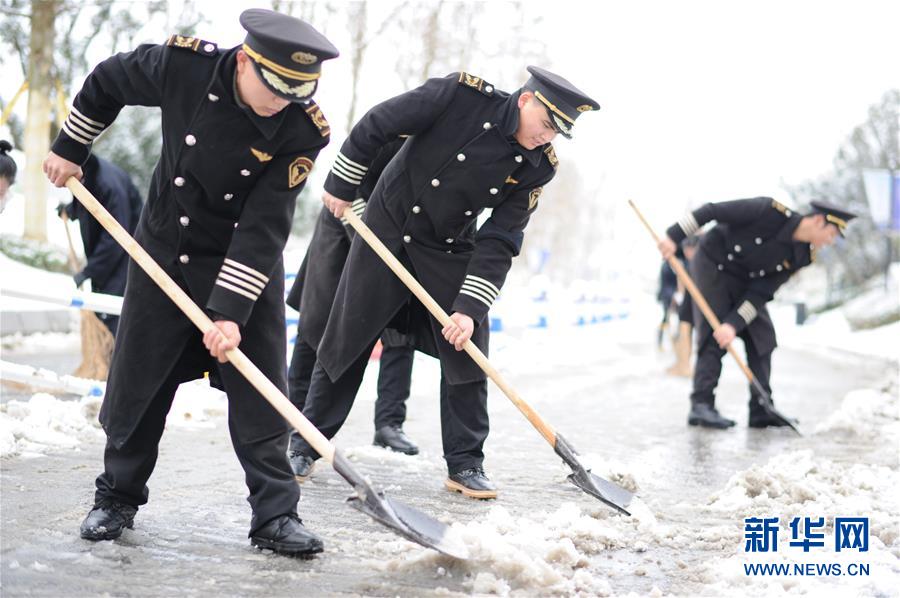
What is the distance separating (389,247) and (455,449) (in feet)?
3.36

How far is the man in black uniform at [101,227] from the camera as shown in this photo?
682cm

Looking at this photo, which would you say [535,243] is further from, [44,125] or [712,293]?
[712,293]

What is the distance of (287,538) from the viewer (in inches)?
142

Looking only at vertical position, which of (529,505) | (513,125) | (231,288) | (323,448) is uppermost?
(513,125)

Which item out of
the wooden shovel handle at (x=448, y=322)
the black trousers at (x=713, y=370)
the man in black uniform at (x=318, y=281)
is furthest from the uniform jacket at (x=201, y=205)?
the black trousers at (x=713, y=370)

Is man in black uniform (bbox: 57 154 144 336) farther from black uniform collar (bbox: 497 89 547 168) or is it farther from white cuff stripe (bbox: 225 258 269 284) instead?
white cuff stripe (bbox: 225 258 269 284)

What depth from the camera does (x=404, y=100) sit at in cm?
472

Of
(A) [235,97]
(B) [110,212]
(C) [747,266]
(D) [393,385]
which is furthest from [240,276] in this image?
(C) [747,266]

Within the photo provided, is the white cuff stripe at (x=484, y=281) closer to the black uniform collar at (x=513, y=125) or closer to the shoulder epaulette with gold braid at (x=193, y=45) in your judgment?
the black uniform collar at (x=513, y=125)

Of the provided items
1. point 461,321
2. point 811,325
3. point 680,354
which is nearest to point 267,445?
point 461,321

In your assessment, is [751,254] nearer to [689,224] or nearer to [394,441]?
[689,224]

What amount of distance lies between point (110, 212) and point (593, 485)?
397cm

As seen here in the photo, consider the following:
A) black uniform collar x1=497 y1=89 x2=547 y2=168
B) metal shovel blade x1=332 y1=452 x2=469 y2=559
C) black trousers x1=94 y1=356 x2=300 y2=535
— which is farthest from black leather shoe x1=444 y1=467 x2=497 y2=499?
black uniform collar x1=497 y1=89 x2=547 y2=168

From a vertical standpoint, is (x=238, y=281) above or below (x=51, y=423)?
above
